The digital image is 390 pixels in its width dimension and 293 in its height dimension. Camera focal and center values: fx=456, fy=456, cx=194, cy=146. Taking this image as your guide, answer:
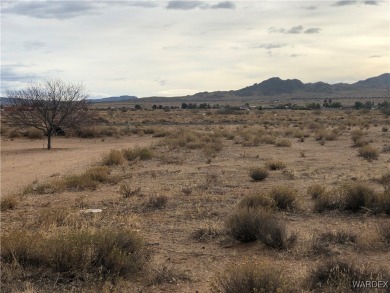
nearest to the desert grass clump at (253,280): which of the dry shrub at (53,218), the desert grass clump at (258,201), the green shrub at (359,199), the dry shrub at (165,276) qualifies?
the dry shrub at (165,276)

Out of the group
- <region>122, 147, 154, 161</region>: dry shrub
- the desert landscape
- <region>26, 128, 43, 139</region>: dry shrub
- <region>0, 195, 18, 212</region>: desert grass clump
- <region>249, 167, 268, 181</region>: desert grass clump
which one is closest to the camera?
the desert landscape

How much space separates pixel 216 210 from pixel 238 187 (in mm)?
3904

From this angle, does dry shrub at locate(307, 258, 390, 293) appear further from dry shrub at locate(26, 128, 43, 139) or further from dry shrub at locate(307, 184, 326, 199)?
dry shrub at locate(26, 128, 43, 139)

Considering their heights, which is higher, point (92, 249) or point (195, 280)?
point (92, 249)

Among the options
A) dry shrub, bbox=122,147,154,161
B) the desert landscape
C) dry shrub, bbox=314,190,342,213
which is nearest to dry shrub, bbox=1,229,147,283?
the desert landscape

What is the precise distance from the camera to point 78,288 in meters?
6.64

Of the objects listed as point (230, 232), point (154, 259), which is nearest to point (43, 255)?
point (154, 259)

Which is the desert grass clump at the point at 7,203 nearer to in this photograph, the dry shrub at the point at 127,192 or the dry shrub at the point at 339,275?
the dry shrub at the point at 127,192

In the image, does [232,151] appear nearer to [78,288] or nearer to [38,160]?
[38,160]

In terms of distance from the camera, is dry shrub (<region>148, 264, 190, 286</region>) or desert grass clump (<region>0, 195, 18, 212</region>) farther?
desert grass clump (<region>0, 195, 18, 212</region>)

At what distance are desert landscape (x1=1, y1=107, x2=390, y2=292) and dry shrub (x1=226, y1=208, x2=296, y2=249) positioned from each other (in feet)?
0.07

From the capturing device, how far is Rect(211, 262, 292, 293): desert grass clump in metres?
5.91

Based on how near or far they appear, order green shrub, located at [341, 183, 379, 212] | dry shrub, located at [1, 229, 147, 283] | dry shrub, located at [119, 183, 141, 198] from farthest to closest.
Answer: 1. dry shrub, located at [119, 183, 141, 198]
2. green shrub, located at [341, 183, 379, 212]
3. dry shrub, located at [1, 229, 147, 283]

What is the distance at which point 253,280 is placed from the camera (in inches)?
234
